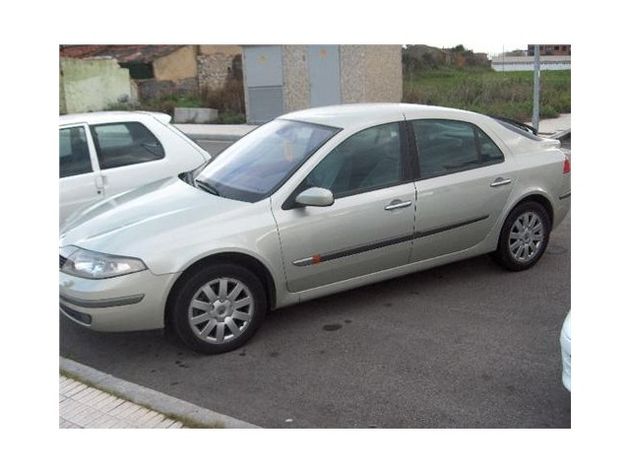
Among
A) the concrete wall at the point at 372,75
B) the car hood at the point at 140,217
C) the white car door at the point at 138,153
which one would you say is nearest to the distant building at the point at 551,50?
the car hood at the point at 140,217

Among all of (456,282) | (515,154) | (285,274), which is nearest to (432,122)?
(515,154)

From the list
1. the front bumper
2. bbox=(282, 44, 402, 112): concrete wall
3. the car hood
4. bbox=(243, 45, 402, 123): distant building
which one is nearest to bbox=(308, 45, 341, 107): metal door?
bbox=(243, 45, 402, 123): distant building

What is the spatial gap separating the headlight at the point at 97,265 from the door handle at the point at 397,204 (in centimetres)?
176

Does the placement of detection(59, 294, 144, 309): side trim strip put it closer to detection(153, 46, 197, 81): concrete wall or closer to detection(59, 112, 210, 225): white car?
detection(59, 112, 210, 225): white car

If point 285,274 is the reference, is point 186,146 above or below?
above

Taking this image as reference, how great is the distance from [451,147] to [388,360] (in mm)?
1859

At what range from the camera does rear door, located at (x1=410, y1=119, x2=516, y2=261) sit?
4660 millimetres

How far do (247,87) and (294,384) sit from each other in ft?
52.5

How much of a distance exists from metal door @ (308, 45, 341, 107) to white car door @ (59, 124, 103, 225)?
436 inches

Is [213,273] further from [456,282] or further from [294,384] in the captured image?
[456,282]

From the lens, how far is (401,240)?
456 cm

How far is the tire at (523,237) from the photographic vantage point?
16.8 ft

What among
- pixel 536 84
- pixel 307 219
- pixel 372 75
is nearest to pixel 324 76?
pixel 372 75

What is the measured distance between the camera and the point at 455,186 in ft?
15.6
